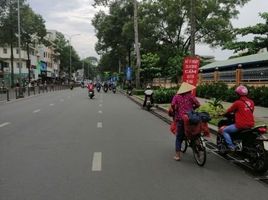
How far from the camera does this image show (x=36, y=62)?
370 feet

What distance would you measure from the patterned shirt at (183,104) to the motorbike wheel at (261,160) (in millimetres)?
1776

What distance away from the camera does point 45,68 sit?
4855 inches

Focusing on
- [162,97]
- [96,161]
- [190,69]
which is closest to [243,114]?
[96,161]

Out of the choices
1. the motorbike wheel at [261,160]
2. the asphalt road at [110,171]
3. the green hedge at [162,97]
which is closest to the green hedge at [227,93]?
the green hedge at [162,97]

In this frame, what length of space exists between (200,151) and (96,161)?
215cm

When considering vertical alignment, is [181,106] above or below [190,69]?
below

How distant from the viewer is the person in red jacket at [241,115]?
30.5 feet

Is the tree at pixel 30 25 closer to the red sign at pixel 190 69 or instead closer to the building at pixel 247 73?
the building at pixel 247 73

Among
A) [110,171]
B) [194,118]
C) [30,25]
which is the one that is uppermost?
[30,25]

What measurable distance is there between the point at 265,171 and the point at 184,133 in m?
1.97

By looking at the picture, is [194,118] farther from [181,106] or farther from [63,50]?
[63,50]

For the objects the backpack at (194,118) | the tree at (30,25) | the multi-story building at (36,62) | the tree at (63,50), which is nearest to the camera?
the backpack at (194,118)

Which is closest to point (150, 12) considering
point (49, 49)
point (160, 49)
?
point (160, 49)

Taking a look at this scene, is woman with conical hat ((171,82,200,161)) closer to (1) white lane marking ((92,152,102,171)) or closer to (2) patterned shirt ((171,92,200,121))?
(2) patterned shirt ((171,92,200,121))
